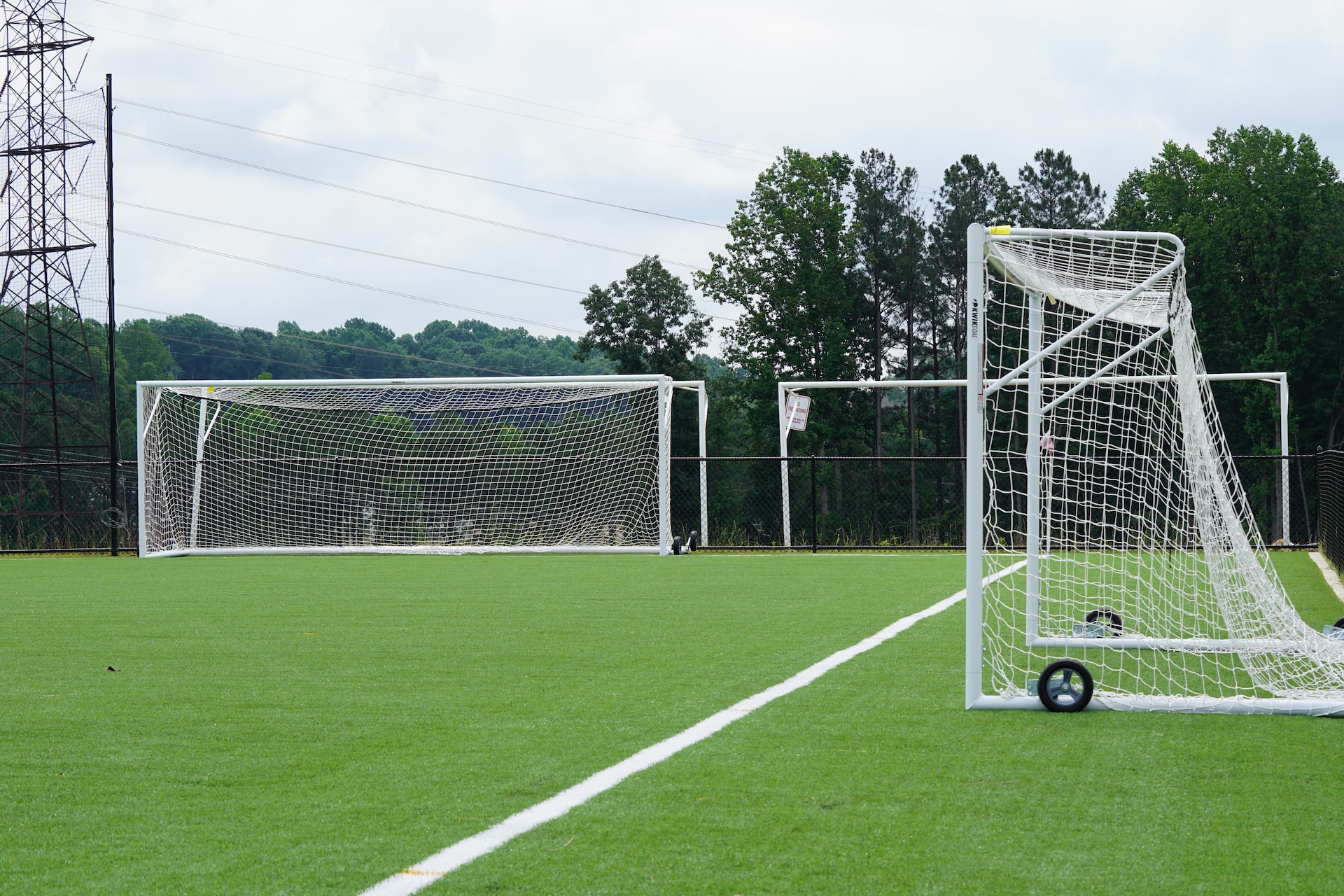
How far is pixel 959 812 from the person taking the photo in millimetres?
A: 3752

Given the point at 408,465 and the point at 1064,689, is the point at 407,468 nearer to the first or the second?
the point at 408,465

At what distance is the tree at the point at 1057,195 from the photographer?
179 ft

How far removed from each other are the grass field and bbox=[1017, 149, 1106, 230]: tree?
4963 cm

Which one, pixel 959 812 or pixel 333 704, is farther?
pixel 333 704

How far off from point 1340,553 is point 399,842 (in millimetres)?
11797

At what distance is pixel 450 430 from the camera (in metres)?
23.1

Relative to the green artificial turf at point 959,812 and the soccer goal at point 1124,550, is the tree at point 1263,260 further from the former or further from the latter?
the green artificial turf at point 959,812

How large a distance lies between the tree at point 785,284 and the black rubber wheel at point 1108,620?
41059 mm

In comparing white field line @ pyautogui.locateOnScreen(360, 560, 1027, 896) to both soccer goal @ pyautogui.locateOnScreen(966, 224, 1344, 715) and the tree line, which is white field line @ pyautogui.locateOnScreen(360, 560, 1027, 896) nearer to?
soccer goal @ pyautogui.locateOnScreen(966, 224, 1344, 715)

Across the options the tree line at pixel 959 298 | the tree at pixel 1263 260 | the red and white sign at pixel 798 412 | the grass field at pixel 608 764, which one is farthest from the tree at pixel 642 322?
the grass field at pixel 608 764

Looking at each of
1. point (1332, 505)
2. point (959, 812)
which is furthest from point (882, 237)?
point (959, 812)

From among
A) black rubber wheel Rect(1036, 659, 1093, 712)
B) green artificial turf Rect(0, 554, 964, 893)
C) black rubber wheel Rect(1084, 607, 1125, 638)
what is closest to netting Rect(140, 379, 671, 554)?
green artificial turf Rect(0, 554, 964, 893)

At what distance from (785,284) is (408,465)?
27.8 m

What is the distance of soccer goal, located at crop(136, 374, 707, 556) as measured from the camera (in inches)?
798
